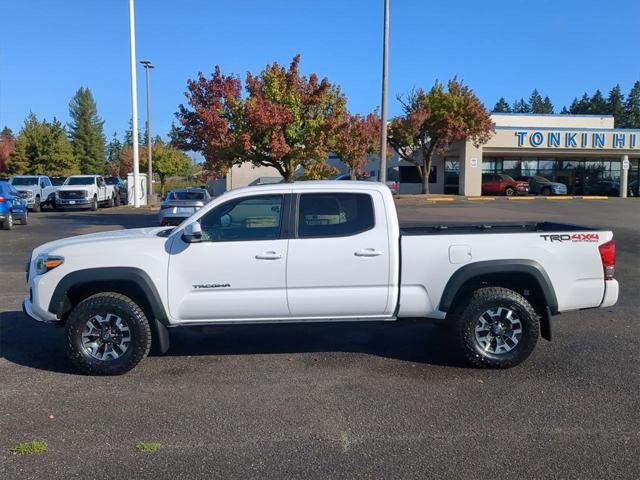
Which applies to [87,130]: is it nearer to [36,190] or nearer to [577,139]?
[36,190]

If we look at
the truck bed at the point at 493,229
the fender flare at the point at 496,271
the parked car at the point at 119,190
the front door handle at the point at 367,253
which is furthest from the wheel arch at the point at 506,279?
the parked car at the point at 119,190

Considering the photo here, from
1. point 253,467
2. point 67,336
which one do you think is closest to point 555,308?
point 253,467

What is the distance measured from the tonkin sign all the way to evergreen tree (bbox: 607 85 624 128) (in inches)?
→ 2910

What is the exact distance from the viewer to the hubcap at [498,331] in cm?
589

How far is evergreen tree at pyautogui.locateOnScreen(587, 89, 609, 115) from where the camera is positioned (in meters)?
117

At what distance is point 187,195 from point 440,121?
26.9 metres

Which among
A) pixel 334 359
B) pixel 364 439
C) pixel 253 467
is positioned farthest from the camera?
pixel 334 359

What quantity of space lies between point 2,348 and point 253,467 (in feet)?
13.5

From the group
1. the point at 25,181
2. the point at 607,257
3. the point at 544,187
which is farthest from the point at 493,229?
the point at 544,187

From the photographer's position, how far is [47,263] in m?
5.71

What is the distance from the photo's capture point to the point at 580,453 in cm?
415

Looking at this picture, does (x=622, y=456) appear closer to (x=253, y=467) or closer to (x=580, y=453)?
(x=580, y=453)

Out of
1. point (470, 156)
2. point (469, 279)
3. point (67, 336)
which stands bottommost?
point (67, 336)

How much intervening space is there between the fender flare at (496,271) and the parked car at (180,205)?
11.8 metres
